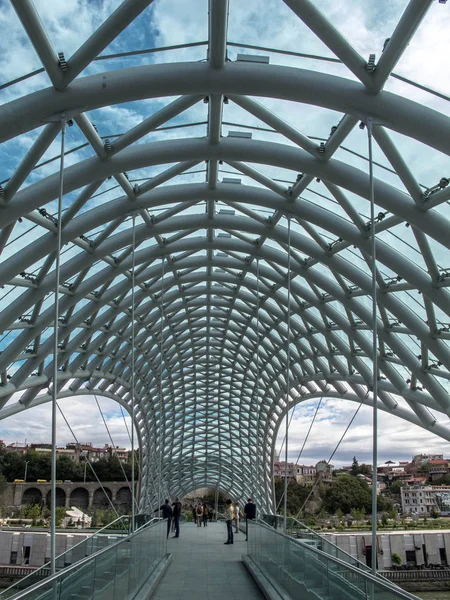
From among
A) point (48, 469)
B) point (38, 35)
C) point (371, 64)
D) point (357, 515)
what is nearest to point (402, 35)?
point (371, 64)

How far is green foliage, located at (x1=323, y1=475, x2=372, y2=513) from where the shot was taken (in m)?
81.8

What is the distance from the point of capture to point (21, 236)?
22406 millimetres

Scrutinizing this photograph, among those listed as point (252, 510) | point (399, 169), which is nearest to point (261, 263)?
point (252, 510)

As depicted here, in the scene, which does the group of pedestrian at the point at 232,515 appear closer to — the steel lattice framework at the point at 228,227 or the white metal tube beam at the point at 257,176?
the steel lattice framework at the point at 228,227

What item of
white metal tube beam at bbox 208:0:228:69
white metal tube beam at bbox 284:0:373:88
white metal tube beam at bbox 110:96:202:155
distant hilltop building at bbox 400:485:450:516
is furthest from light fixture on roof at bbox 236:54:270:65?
distant hilltop building at bbox 400:485:450:516

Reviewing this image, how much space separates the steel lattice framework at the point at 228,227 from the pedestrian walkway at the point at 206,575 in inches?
291

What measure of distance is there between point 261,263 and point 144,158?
54.1ft

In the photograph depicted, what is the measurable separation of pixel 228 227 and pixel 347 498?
65623 mm

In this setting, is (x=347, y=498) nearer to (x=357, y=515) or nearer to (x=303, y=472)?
(x=357, y=515)

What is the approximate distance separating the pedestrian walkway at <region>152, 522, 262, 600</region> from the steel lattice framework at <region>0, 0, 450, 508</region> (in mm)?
7380

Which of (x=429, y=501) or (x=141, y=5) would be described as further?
(x=429, y=501)

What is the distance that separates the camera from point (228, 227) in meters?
27.6

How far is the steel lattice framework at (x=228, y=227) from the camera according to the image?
549 inches

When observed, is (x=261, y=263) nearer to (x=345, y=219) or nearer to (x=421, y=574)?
(x=345, y=219)
